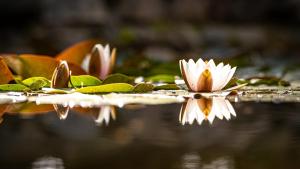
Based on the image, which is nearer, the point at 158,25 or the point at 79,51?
the point at 79,51

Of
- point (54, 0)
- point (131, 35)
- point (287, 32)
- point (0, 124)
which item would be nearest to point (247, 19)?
point (287, 32)

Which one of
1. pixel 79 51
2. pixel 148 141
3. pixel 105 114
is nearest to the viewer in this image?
pixel 148 141

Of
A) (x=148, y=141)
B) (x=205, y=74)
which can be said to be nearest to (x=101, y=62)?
(x=205, y=74)

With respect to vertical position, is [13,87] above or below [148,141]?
above

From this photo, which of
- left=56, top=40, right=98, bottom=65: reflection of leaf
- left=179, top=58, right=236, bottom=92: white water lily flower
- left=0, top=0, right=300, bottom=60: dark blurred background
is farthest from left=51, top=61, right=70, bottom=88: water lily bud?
left=0, top=0, right=300, bottom=60: dark blurred background

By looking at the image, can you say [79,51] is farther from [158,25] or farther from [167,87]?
[158,25]

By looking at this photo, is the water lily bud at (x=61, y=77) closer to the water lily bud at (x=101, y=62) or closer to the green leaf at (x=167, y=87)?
the green leaf at (x=167, y=87)
